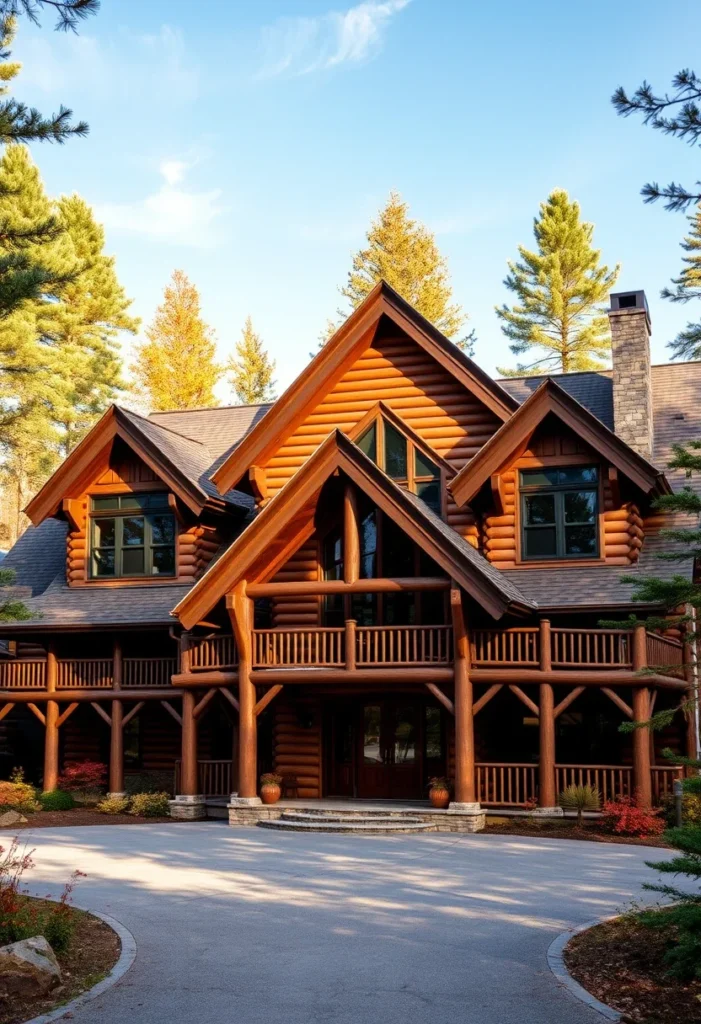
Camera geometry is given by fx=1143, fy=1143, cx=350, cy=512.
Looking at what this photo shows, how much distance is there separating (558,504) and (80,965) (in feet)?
52.7

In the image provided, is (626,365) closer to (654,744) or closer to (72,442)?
(654,744)

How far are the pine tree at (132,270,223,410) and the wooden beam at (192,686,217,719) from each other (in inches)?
1294

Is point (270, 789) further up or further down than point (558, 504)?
further down

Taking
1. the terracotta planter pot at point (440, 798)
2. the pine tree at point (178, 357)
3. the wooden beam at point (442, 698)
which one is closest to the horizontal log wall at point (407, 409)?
the wooden beam at point (442, 698)

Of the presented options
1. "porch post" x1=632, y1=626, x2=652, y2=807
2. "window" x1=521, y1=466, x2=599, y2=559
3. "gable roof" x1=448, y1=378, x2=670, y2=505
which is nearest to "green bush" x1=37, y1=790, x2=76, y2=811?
"gable roof" x1=448, y1=378, x2=670, y2=505

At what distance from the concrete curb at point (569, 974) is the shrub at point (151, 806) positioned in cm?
1375

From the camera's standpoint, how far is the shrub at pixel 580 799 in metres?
20.8

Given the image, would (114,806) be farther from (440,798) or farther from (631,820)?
(631,820)

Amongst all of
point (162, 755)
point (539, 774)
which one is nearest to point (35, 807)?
point (162, 755)

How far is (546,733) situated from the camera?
21.7 m

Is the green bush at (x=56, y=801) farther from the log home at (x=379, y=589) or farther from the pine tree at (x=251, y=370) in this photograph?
the pine tree at (x=251, y=370)

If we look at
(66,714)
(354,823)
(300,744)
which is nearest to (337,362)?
(300,744)

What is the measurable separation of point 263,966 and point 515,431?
14.9 m

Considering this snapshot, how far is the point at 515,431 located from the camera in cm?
2352
